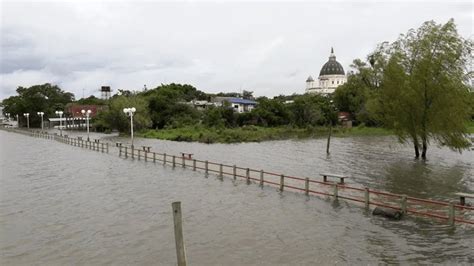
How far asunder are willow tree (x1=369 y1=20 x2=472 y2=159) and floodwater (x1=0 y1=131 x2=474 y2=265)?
3.86 meters

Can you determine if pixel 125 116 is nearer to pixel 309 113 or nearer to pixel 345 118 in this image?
pixel 309 113

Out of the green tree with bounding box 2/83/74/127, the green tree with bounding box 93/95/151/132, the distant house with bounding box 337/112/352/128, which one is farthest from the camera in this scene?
the green tree with bounding box 2/83/74/127

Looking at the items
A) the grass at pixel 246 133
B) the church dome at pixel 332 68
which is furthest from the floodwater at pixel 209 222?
the church dome at pixel 332 68

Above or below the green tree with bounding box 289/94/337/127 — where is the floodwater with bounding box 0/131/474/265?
below

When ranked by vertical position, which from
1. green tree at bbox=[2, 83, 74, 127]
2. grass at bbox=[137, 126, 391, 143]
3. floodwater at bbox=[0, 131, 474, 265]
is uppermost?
green tree at bbox=[2, 83, 74, 127]

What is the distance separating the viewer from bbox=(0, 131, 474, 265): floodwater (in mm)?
13688

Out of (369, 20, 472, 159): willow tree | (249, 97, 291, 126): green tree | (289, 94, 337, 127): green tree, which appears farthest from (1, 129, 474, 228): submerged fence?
(289, 94, 337, 127): green tree

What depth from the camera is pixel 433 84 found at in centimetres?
Answer: 3384

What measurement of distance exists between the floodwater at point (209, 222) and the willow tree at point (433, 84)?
386cm

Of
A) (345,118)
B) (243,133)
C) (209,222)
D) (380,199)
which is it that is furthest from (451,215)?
(345,118)

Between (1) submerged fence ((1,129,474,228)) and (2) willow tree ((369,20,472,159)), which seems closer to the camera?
(1) submerged fence ((1,129,474,228))

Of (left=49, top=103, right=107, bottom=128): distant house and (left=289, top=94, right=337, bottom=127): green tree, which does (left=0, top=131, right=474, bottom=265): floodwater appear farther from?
(left=49, top=103, right=107, bottom=128): distant house

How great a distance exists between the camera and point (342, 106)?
102 m

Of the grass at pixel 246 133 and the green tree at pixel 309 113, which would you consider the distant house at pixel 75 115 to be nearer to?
the grass at pixel 246 133
